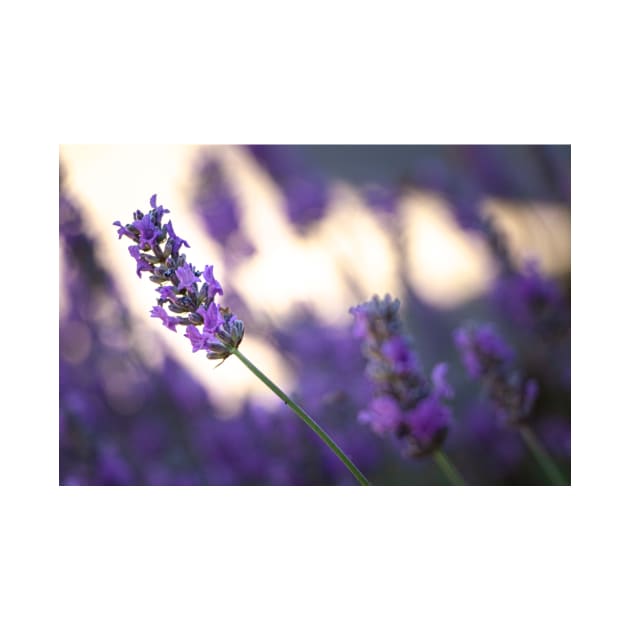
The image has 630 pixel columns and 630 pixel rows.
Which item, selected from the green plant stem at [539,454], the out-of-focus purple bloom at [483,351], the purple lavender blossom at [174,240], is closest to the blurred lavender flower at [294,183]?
the out-of-focus purple bloom at [483,351]

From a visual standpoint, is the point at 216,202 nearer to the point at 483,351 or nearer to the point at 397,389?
the point at 483,351

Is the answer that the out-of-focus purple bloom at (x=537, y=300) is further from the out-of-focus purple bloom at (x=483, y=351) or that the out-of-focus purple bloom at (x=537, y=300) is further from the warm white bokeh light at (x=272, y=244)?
the out-of-focus purple bloom at (x=483, y=351)

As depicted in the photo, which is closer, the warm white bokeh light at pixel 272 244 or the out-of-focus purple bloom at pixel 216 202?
the warm white bokeh light at pixel 272 244

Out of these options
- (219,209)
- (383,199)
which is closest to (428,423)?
(219,209)

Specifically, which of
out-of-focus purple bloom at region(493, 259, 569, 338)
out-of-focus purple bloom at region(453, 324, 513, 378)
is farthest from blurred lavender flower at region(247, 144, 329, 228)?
out-of-focus purple bloom at region(453, 324, 513, 378)

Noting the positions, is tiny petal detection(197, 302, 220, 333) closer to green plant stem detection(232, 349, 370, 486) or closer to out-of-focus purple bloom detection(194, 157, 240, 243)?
green plant stem detection(232, 349, 370, 486)
